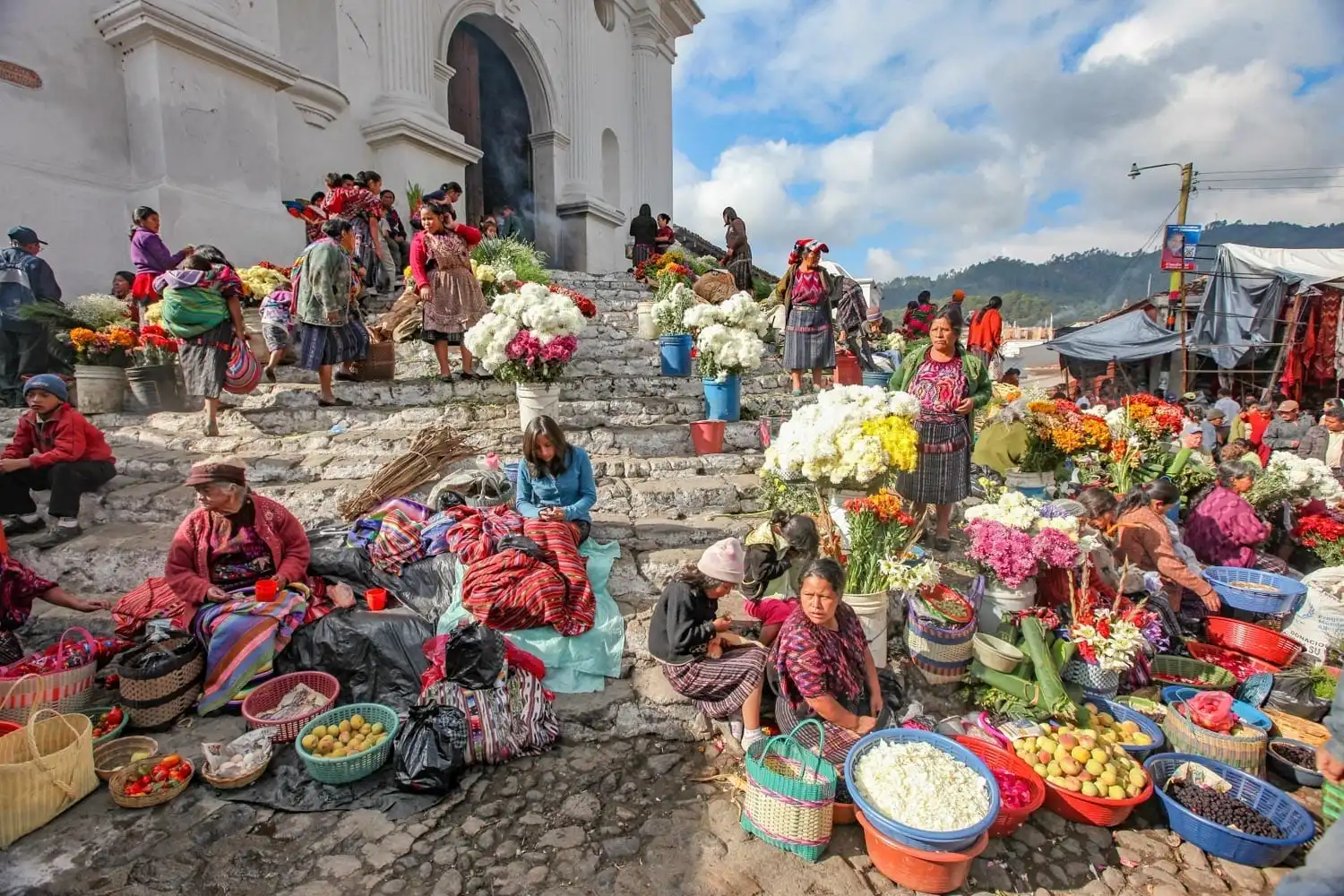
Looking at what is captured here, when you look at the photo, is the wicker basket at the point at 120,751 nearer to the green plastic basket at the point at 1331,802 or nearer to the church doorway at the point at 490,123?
the green plastic basket at the point at 1331,802

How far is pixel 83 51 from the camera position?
752cm

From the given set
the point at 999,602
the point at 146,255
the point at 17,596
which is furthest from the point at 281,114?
the point at 999,602

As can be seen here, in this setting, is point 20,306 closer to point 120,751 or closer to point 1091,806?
point 120,751

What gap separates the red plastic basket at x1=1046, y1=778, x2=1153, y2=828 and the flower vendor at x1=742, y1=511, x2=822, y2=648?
1.42 metres

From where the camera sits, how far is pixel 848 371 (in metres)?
8.85

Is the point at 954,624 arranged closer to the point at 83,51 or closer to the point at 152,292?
the point at 152,292

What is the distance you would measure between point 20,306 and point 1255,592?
11.4 m

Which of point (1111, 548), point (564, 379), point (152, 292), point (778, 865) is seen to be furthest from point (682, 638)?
point (152, 292)

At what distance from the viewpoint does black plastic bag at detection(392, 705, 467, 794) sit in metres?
2.74

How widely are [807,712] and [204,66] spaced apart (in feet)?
34.0

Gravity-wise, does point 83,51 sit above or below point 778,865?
above

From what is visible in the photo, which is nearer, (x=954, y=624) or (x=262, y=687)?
(x=262, y=687)

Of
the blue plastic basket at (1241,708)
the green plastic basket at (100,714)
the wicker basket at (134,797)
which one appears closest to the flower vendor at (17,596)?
the green plastic basket at (100,714)

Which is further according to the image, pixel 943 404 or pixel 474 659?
pixel 943 404
